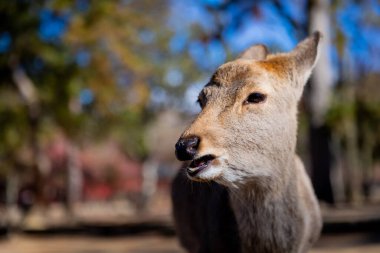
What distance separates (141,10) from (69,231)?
16.0 meters

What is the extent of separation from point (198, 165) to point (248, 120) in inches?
21.9

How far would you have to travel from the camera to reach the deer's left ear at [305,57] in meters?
4.45

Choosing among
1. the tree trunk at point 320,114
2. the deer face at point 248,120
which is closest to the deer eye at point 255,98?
the deer face at point 248,120

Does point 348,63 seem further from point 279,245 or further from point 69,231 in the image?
point 279,245

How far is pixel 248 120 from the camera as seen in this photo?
157 inches

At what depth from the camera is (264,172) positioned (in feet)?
13.3

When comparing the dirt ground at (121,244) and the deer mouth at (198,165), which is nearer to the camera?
the deer mouth at (198,165)

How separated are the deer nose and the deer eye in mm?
684

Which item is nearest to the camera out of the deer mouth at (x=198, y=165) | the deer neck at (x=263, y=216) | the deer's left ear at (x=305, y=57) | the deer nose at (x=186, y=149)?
the deer nose at (x=186, y=149)

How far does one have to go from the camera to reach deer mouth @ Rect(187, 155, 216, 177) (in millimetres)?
3621

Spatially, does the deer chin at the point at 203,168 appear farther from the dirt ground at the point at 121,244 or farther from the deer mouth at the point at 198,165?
the dirt ground at the point at 121,244

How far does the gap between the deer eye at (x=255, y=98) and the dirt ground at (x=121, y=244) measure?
6.27 m

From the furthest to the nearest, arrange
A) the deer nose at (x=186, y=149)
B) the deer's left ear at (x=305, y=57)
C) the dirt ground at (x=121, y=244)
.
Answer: the dirt ground at (x=121, y=244)
the deer's left ear at (x=305, y=57)
the deer nose at (x=186, y=149)

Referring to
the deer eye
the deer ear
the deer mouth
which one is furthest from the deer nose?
the deer ear
